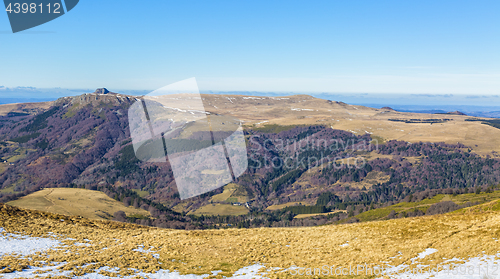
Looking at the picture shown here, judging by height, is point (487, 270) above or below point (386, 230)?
above

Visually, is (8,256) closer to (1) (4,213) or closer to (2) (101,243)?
(2) (101,243)

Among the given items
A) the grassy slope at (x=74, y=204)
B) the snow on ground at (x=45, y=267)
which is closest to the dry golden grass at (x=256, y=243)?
the snow on ground at (x=45, y=267)

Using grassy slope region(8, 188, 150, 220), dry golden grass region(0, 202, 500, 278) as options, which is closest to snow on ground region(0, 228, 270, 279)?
dry golden grass region(0, 202, 500, 278)

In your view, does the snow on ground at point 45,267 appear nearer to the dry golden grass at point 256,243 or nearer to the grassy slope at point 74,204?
the dry golden grass at point 256,243

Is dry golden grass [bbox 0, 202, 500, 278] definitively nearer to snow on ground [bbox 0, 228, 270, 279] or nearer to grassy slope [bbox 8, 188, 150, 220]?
snow on ground [bbox 0, 228, 270, 279]

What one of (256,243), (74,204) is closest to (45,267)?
(256,243)

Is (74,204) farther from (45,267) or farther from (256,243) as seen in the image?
(45,267)

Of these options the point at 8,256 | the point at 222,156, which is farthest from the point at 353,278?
the point at 8,256
